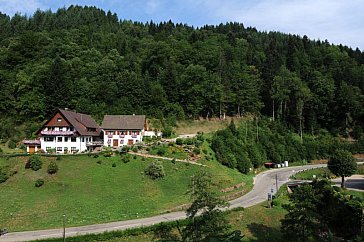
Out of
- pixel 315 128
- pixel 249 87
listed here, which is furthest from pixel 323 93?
pixel 249 87

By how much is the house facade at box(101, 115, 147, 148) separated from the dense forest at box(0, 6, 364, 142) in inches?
472

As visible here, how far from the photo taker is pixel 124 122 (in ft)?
206

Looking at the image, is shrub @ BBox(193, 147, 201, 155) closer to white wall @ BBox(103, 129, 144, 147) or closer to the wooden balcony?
white wall @ BBox(103, 129, 144, 147)

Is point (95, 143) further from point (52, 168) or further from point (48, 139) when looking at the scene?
point (52, 168)

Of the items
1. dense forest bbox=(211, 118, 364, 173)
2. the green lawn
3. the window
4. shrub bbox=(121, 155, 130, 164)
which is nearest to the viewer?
the green lawn

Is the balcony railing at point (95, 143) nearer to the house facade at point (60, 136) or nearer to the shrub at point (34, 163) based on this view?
the house facade at point (60, 136)

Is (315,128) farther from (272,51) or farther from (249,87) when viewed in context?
(272,51)

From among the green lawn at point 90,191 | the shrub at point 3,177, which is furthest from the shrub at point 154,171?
the shrub at point 3,177

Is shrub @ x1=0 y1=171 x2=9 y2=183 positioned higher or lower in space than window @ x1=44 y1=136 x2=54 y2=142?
lower

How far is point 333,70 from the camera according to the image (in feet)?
301

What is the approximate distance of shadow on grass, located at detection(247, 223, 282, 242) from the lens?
1265 inches

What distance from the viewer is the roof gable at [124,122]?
6166 centimetres

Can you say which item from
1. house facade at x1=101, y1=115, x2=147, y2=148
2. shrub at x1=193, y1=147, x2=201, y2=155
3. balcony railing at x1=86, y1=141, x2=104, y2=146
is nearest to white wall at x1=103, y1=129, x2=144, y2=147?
house facade at x1=101, y1=115, x2=147, y2=148

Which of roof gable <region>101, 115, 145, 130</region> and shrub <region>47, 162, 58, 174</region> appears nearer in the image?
shrub <region>47, 162, 58, 174</region>
